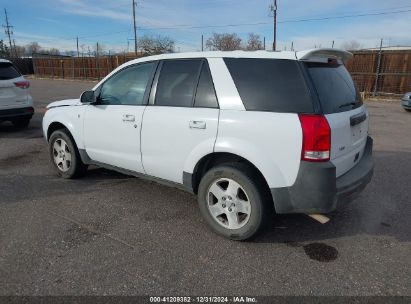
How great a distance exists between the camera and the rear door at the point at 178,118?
135 inches

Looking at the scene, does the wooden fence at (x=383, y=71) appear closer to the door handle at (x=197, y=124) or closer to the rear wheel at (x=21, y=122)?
the rear wheel at (x=21, y=122)

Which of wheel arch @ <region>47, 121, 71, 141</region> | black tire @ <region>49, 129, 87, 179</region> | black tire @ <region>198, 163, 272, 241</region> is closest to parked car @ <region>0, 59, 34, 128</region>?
wheel arch @ <region>47, 121, 71, 141</region>

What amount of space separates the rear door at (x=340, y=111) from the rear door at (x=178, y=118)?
98 centimetres

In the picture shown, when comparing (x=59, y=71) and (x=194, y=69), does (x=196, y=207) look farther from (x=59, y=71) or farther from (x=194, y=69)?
(x=59, y=71)

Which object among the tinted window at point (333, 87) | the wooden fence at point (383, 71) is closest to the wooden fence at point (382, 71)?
the wooden fence at point (383, 71)

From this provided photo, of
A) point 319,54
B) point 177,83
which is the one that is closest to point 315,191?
point 319,54

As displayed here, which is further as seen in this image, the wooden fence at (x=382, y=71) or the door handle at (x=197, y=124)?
the wooden fence at (x=382, y=71)

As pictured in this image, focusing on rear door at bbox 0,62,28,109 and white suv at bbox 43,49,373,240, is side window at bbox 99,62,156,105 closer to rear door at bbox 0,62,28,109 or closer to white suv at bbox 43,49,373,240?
white suv at bbox 43,49,373,240

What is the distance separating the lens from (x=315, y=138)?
2848 millimetres

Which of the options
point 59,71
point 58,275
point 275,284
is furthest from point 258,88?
point 59,71

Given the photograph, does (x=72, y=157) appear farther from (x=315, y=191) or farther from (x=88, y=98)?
(x=315, y=191)

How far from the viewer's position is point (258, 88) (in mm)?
3168

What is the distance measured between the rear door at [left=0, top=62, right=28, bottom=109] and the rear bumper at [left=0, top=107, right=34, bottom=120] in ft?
0.31

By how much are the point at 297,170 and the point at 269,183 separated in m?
0.28
